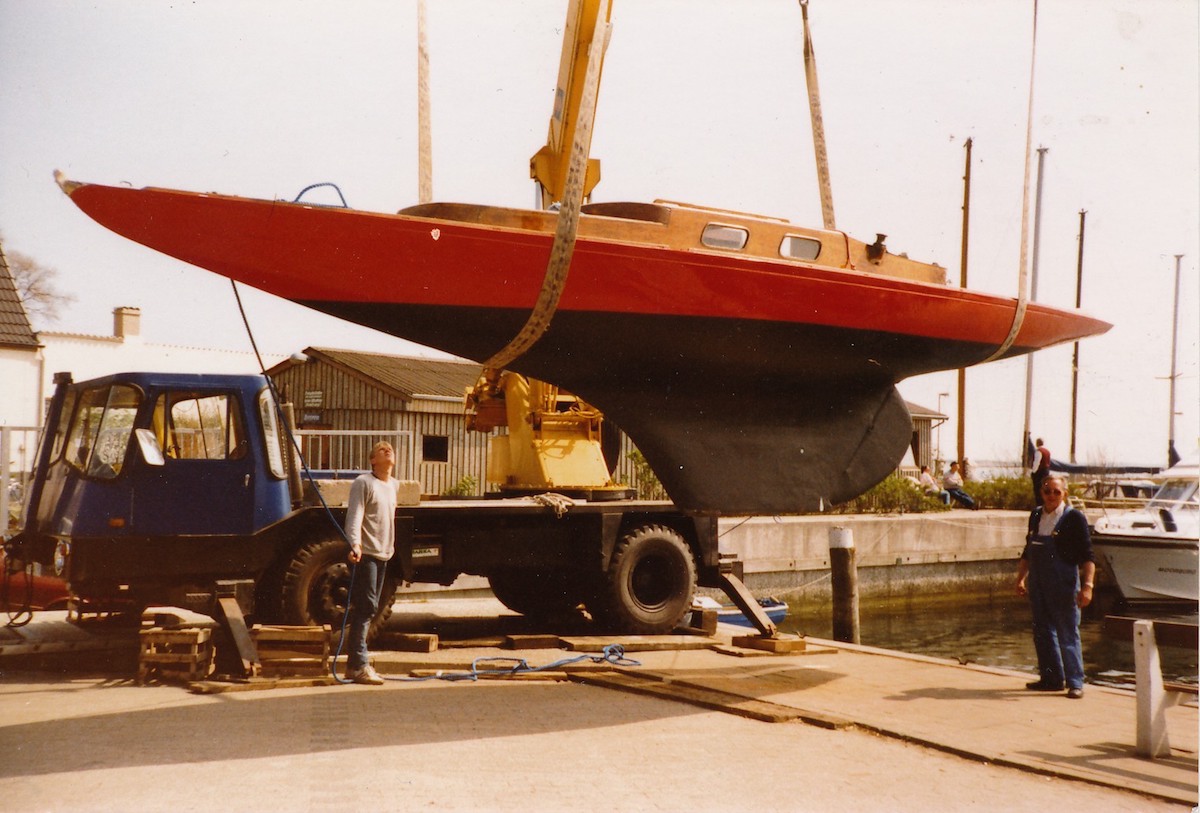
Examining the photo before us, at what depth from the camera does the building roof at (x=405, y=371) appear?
2200 centimetres

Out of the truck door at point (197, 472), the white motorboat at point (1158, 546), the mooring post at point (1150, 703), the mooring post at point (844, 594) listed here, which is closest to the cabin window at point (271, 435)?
the truck door at point (197, 472)

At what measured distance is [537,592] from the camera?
11844 millimetres

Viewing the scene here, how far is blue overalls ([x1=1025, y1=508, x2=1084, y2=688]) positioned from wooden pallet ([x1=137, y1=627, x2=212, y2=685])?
6.27 m

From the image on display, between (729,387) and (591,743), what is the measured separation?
8.94ft

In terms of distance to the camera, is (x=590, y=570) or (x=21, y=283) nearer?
(x=590, y=570)

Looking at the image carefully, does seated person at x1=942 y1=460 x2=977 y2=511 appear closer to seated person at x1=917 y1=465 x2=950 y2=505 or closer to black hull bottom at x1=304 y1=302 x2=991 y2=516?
seated person at x1=917 y1=465 x2=950 y2=505

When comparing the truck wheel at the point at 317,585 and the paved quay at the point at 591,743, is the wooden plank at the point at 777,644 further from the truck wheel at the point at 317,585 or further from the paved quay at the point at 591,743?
the truck wheel at the point at 317,585

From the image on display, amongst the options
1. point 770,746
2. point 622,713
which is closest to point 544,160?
point 622,713

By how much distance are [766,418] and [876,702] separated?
217 cm

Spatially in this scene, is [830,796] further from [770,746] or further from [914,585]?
[914,585]

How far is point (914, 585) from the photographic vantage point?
74.7 ft

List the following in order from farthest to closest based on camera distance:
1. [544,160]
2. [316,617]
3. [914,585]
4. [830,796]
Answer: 1. [914,585]
2. [544,160]
3. [316,617]
4. [830,796]

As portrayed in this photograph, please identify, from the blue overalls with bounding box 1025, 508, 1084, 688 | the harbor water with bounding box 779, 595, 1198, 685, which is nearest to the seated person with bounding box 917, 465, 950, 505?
the harbor water with bounding box 779, 595, 1198, 685

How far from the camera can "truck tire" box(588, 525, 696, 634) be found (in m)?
10.6
